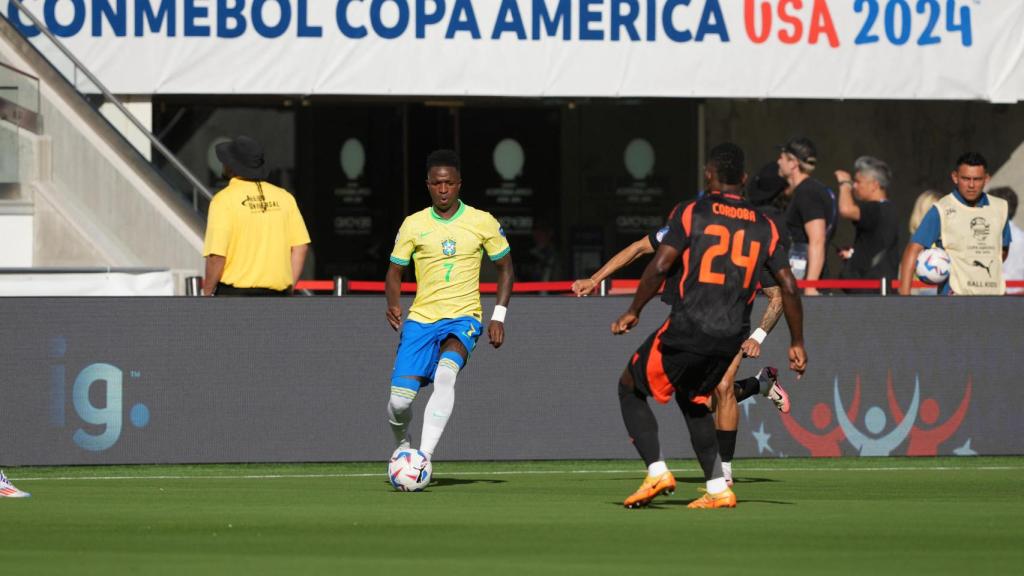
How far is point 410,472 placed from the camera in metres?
11.2

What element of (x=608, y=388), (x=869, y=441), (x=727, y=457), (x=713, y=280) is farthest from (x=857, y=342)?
(x=713, y=280)

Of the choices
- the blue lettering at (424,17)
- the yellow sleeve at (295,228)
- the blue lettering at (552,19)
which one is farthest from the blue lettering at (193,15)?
the yellow sleeve at (295,228)

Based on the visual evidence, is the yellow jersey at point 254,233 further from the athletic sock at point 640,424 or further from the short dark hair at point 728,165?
the short dark hair at point 728,165

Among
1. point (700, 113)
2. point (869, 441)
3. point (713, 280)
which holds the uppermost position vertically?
point (700, 113)

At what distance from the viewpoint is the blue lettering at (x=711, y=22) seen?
20.2 meters

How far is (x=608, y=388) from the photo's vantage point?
47.8 feet

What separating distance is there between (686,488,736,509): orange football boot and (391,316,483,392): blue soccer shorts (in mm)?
2263

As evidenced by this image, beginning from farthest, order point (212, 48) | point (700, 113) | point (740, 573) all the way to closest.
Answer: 1. point (700, 113)
2. point (212, 48)
3. point (740, 573)

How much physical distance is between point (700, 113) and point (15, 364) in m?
11.3

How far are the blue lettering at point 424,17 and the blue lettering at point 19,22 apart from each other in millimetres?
3752

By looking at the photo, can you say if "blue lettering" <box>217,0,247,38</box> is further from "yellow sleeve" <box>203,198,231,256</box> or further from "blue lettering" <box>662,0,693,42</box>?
"yellow sleeve" <box>203,198,231,256</box>

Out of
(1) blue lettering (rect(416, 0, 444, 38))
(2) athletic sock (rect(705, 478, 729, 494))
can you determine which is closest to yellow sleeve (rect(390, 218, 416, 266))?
(2) athletic sock (rect(705, 478, 729, 494))

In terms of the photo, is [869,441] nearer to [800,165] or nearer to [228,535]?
[800,165]

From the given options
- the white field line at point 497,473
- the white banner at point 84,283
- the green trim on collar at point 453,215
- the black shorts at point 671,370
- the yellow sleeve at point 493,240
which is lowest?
the white field line at point 497,473
